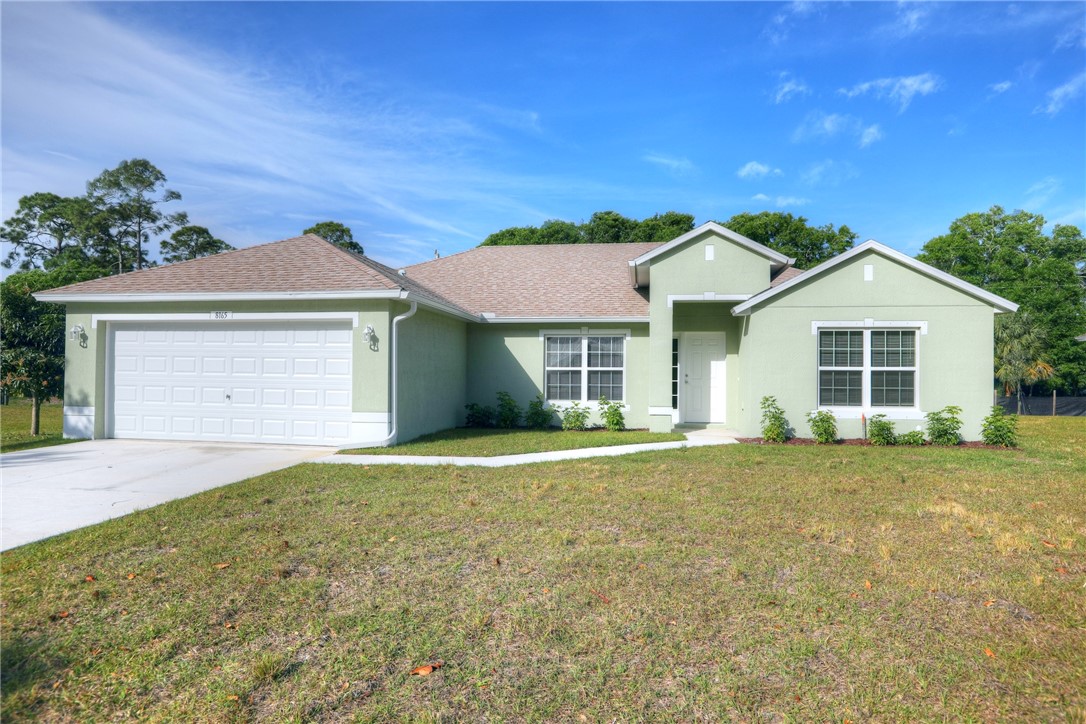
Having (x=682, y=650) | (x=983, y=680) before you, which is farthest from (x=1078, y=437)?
(x=682, y=650)

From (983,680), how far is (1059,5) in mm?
13340

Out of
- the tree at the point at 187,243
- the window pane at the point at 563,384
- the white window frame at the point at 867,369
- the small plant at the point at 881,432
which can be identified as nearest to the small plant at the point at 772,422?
the white window frame at the point at 867,369

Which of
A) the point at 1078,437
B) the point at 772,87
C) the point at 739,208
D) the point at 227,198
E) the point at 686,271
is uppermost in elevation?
the point at 739,208

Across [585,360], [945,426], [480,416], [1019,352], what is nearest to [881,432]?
[945,426]

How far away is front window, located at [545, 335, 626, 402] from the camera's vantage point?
1473 centimetres

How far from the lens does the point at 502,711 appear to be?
269 centimetres

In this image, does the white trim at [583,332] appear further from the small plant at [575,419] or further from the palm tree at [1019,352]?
the palm tree at [1019,352]

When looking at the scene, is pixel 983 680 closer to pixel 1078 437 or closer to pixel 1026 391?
pixel 1078 437

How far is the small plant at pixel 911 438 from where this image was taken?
39.0ft

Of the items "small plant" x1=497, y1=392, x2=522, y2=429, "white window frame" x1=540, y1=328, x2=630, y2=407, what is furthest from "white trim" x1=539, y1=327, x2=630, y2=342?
"small plant" x1=497, y1=392, x2=522, y2=429

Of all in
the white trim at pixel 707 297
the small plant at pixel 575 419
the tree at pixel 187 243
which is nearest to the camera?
the white trim at pixel 707 297

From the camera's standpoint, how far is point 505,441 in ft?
38.6

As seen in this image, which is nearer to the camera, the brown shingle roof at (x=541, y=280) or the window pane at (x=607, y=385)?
the window pane at (x=607, y=385)

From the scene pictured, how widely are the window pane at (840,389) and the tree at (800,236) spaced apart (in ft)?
73.8
